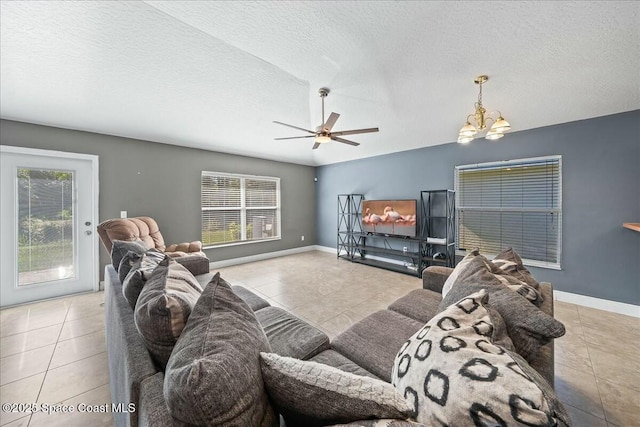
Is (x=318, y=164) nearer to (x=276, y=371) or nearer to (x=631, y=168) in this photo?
(x=631, y=168)

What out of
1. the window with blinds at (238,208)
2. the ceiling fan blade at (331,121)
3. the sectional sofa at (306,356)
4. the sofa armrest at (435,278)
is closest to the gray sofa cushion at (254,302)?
the sectional sofa at (306,356)

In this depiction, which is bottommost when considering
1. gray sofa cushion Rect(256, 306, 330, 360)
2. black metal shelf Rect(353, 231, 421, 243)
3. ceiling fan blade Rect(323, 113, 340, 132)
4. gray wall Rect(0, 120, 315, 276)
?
gray sofa cushion Rect(256, 306, 330, 360)

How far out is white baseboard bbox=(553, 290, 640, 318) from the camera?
9.09 feet

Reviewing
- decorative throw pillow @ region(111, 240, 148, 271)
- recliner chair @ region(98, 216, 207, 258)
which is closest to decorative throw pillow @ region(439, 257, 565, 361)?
decorative throw pillow @ region(111, 240, 148, 271)

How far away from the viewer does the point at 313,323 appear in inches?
101

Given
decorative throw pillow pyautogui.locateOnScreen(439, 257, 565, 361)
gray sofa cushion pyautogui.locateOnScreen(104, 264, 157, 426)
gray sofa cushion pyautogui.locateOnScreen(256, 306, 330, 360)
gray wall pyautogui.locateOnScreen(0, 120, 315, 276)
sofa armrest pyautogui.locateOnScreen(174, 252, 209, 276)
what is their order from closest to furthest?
gray sofa cushion pyautogui.locateOnScreen(104, 264, 157, 426), decorative throw pillow pyautogui.locateOnScreen(439, 257, 565, 361), gray sofa cushion pyautogui.locateOnScreen(256, 306, 330, 360), sofa armrest pyautogui.locateOnScreen(174, 252, 209, 276), gray wall pyautogui.locateOnScreen(0, 120, 315, 276)

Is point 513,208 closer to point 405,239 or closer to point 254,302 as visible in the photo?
point 405,239

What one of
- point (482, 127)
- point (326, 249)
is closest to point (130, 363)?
point (482, 127)

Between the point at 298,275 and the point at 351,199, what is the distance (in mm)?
2369

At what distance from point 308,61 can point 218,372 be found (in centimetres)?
272

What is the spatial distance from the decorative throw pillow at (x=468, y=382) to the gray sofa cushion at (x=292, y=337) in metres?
0.63

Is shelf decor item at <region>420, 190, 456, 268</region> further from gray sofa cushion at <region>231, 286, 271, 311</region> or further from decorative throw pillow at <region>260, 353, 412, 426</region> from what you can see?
decorative throw pillow at <region>260, 353, 412, 426</region>

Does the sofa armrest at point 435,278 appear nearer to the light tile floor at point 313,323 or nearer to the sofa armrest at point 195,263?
the light tile floor at point 313,323

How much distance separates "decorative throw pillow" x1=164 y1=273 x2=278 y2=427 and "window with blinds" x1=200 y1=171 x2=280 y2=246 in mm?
4326
